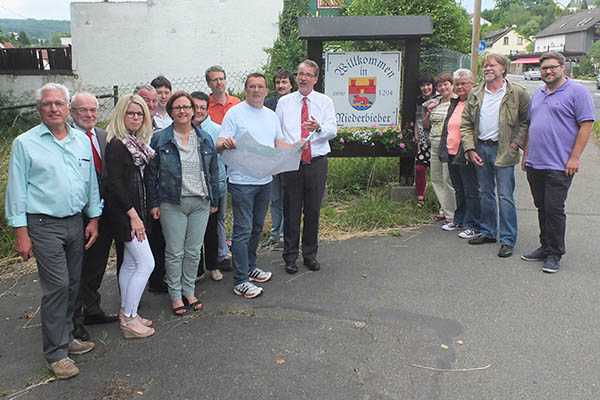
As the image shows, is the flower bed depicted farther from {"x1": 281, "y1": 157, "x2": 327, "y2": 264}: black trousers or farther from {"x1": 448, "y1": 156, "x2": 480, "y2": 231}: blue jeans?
{"x1": 281, "y1": 157, "x2": 327, "y2": 264}: black trousers

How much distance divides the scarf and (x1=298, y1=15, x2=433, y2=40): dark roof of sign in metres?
3.32

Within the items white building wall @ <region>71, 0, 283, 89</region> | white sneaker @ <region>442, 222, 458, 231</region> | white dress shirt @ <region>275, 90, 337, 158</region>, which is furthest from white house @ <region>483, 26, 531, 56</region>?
white dress shirt @ <region>275, 90, 337, 158</region>

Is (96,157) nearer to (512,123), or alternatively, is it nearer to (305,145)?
(305,145)

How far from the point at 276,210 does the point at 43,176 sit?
2884 millimetres

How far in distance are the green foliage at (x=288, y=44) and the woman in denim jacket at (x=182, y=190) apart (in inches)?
418

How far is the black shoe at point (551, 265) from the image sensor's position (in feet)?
16.1

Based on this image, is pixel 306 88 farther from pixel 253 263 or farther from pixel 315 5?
pixel 315 5

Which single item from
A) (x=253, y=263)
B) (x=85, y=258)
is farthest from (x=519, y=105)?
(x=85, y=258)

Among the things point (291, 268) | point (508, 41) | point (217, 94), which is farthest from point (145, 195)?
point (508, 41)

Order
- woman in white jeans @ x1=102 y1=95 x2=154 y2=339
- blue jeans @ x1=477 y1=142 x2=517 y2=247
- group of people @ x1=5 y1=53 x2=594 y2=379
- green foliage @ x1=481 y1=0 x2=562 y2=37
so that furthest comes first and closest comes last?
1. green foliage @ x1=481 y1=0 x2=562 y2=37
2. blue jeans @ x1=477 y1=142 x2=517 y2=247
3. woman in white jeans @ x1=102 y1=95 x2=154 y2=339
4. group of people @ x1=5 y1=53 x2=594 y2=379

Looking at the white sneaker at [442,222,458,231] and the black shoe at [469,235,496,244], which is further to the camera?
the white sneaker at [442,222,458,231]

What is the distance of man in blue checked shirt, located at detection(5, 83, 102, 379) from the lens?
3160mm

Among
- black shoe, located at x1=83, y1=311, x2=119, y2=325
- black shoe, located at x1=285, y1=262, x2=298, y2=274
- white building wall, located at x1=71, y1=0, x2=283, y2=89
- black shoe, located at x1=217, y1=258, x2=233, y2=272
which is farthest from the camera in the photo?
white building wall, located at x1=71, y1=0, x2=283, y2=89

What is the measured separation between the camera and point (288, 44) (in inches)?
612
